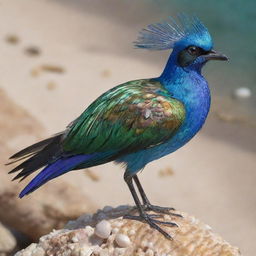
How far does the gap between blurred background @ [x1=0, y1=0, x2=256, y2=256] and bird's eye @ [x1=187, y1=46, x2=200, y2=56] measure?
311cm

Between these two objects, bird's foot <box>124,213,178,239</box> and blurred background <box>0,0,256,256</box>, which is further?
blurred background <box>0,0,256,256</box>

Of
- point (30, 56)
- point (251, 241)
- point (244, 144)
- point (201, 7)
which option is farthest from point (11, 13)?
point (251, 241)

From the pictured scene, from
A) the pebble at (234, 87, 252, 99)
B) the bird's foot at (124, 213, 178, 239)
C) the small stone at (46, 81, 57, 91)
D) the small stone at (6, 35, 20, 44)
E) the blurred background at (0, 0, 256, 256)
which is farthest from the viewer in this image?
the small stone at (6, 35, 20, 44)

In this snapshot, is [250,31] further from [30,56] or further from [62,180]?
[62,180]

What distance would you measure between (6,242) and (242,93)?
307 inches

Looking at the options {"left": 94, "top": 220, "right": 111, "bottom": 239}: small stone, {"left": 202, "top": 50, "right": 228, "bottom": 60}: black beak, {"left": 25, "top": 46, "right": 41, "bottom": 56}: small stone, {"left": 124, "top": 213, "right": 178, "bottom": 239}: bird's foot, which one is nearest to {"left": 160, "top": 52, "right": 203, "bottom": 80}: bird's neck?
{"left": 202, "top": 50, "right": 228, "bottom": 60}: black beak

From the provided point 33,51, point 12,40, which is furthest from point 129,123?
point 12,40

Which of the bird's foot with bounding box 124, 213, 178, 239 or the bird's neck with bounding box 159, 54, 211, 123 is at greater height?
the bird's neck with bounding box 159, 54, 211, 123

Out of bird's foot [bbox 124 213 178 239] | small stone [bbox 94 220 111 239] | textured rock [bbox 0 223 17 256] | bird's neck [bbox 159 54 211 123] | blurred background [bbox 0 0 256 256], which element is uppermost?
blurred background [bbox 0 0 256 256]

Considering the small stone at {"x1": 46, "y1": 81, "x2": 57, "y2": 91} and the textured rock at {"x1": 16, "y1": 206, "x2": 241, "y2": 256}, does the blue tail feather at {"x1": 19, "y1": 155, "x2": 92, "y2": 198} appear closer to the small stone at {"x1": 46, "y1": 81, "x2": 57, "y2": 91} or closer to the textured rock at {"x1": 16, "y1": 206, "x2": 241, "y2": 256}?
the textured rock at {"x1": 16, "y1": 206, "x2": 241, "y2": 256}

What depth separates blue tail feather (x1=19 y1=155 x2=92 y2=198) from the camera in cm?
521

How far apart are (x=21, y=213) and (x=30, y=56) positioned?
7.64 meters

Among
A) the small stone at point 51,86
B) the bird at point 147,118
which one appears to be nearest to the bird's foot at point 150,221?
the bird at point 147,118

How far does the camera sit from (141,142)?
5168 mm
